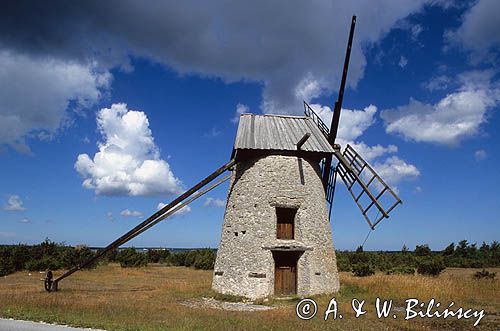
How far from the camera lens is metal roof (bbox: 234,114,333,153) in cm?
1831

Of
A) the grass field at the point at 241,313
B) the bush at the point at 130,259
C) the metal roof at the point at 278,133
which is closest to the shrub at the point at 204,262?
the bush at the point at 130,259

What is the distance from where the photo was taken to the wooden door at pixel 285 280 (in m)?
17.5

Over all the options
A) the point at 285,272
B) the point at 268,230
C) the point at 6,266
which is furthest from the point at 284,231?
the point at 6,266

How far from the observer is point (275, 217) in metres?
17.6

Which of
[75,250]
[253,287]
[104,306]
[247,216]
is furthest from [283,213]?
[75,250]

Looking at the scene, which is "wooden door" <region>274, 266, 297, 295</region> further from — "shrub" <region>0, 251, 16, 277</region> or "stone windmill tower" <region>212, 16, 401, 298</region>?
"shrub" <region>0, 251, 16, 277</region>

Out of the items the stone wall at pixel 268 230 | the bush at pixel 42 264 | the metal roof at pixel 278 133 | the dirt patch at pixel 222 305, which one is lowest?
the dirt patch at pixel 222 305

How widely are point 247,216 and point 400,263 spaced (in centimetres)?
2591

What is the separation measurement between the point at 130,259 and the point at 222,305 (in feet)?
76.4

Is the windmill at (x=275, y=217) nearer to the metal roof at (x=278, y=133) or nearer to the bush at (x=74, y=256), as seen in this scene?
the metal roof at (x=278, y=133)

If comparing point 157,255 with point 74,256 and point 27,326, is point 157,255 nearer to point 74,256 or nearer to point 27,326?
point 74,256

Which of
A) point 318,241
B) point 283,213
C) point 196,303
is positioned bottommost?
point 196,303

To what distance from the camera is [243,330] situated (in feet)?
32.7

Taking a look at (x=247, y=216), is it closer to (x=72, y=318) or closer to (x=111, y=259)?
(x=72, y=318)
